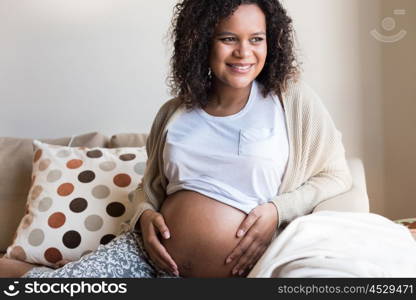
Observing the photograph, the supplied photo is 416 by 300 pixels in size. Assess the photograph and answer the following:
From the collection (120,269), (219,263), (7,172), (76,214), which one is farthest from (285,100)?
(7,172)

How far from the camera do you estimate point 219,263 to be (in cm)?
126

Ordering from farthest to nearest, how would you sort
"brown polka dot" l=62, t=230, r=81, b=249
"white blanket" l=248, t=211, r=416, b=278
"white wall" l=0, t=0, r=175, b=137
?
"white wall" l=0, t=0, r=175, b=137 → "brown polka dot" l=62, t=230, r=81, b=249 → "white blanket" l=248, t=211, r=416, b=278

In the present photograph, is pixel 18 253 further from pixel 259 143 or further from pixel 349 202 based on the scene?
pixel 349 202

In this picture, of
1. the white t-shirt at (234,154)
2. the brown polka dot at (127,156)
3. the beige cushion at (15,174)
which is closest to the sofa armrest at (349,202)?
the white t-shirt at (234,154)

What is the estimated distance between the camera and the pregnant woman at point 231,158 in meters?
1.27

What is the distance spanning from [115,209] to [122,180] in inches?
4.1

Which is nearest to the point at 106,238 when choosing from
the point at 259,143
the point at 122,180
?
the point at 122,180

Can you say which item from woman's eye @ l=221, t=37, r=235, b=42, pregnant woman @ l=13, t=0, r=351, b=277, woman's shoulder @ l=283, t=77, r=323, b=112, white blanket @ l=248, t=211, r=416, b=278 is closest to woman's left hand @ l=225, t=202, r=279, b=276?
pregnant woman @ l=13, t=0, r=351, b=277

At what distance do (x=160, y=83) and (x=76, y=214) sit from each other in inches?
26.2

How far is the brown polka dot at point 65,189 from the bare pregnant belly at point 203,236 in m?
0.55

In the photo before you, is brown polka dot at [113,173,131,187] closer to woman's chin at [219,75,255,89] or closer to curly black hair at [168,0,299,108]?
curly black hair at [168,0,299,108]

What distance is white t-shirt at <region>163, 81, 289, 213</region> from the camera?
4.28 feet

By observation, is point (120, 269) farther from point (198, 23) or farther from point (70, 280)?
point (198, 23)

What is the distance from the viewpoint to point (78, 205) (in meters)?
1.73
